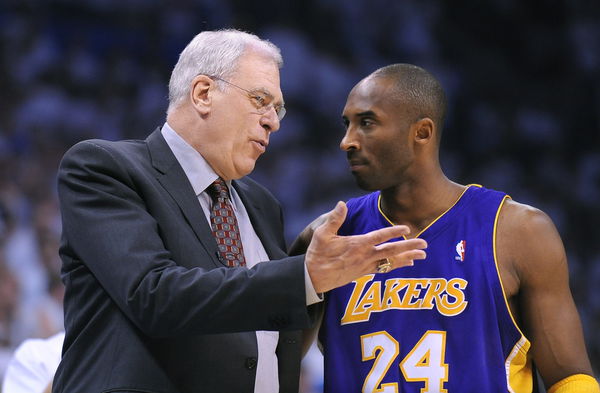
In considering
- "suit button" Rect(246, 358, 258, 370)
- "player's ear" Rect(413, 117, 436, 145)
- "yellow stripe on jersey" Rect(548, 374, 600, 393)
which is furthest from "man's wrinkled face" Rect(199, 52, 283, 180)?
"yellow stripe on jersey" Rect(548, 374, 600, 393)

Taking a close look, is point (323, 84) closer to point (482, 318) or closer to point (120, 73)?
point (120, 73)

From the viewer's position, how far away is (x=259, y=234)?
9.84ft

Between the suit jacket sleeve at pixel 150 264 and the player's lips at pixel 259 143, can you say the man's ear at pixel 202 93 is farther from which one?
the suit jacket sleeve at pixel 150 264

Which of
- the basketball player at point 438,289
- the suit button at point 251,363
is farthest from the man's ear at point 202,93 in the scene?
the suit button at point 251,363

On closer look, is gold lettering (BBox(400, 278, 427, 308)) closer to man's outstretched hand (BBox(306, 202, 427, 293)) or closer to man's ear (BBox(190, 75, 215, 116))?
man's outstretched hand (BBox(306, 202, 427, 293))

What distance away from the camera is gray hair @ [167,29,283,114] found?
288cm

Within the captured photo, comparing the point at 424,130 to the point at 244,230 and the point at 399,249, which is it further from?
the point at 399,249

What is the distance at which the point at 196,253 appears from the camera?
2549 mm

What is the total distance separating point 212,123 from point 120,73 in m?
4.97

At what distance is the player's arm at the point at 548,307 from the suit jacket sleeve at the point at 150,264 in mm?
875

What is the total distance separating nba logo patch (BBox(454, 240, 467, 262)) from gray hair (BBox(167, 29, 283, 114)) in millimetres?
883

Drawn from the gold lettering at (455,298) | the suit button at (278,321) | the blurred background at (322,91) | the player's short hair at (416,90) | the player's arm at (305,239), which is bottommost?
the suit button at (278,321)

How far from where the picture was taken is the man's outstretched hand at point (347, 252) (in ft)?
7.09

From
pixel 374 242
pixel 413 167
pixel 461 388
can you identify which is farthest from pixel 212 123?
pixel 461 388
